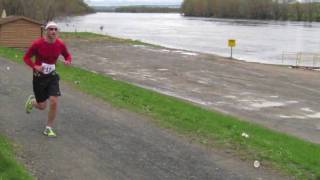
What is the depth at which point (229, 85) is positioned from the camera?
68.5 ft

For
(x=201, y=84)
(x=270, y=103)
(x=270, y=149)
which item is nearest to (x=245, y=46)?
(x=201, y=84)

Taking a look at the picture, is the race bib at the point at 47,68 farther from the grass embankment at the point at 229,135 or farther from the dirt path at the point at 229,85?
the dirt path at the point at 229,85

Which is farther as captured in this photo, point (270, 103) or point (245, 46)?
point (245, 46)

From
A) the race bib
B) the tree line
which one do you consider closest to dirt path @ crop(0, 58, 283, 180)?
the race bib

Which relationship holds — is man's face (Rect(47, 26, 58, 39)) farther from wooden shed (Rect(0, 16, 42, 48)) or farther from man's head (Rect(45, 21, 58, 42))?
wooden shed (Rect(0, 16, 42, 48))

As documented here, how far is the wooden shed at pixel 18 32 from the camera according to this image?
2567 centimetres

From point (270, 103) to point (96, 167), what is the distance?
11184mm

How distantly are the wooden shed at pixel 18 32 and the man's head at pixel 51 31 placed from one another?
60.5 ft

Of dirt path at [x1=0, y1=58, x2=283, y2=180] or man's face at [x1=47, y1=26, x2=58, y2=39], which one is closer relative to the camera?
dirt path at [x1=0, y1=58, x2=283, y2=180]

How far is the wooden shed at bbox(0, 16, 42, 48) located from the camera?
2567 centimetres

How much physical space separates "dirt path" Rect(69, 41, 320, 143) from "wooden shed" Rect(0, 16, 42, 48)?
2.48 metres

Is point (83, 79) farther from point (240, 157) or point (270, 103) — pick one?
point (240, 157)

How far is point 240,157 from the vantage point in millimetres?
7516

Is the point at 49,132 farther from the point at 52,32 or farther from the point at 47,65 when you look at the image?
the point at 52,32
